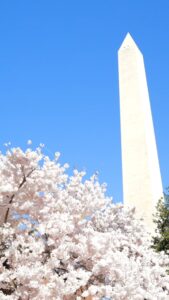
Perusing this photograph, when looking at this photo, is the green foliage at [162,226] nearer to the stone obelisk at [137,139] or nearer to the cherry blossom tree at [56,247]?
the stone obelisk at [137,139]

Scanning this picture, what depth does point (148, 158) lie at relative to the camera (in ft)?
48.0

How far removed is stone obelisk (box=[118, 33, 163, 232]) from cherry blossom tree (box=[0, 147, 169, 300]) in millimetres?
6821

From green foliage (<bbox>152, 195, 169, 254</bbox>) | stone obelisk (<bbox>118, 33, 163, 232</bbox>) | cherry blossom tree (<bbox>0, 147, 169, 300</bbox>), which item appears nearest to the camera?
cherry blossom tree (<bbox>0, 147, 169, 300</bbox>)

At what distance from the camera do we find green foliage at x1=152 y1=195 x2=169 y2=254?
12.0m

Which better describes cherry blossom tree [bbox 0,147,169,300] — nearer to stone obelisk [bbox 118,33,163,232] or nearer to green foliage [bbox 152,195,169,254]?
green foliage [bbox 152,195,169,254]

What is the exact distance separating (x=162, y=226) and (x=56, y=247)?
7.60m

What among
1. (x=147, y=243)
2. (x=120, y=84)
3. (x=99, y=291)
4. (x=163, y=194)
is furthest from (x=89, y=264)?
(x=120, y=84)

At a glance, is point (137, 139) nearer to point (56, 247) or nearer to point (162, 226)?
point (162, 226)

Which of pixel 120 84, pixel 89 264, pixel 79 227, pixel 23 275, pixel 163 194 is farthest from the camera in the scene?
pixel 120 84

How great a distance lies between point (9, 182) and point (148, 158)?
9.12 metres

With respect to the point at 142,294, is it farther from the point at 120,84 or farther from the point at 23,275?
the point at 120,84

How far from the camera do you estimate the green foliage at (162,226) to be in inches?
473

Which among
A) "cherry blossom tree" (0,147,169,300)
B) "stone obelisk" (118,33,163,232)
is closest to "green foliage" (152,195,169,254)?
"stone obelisk" (118,33,163,232)

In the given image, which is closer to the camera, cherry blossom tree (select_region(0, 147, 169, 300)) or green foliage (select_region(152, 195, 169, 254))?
cherry blossom tree (select_region(0, 147, 169, 300))
